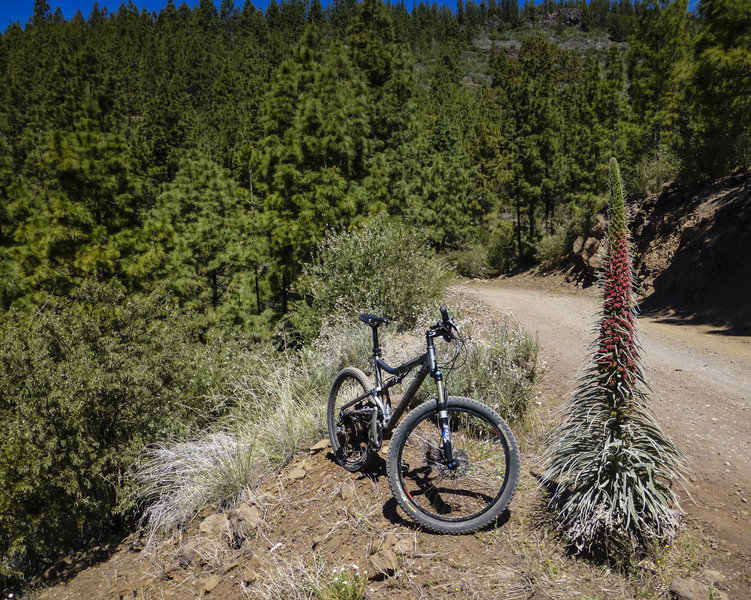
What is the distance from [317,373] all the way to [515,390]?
240 cm

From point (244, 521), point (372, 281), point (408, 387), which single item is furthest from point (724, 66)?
point (244, 521)

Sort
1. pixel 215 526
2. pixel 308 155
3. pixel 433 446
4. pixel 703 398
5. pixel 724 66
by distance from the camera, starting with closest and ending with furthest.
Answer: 1. pixel 433 446
2. pixel 215 526
3. pixel 703 398
4. pixel 724 66
5. pixel 308 155

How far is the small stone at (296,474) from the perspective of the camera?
4.10 m

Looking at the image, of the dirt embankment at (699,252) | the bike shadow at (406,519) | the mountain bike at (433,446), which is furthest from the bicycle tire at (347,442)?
the dirt embankment at (699,252)

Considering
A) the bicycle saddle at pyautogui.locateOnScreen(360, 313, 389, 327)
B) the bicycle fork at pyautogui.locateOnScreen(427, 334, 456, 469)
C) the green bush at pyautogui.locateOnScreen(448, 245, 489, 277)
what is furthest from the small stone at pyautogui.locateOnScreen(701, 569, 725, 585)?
the green bush at pyautogui.locateOnScreen(448, 245, 489, 277)

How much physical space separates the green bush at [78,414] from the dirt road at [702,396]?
15.4 ft

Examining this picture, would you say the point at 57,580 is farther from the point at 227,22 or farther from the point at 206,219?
the point at 227,22

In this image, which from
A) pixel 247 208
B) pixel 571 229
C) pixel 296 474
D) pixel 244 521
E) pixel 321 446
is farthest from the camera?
pixel 247 208

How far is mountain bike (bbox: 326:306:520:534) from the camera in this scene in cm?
292

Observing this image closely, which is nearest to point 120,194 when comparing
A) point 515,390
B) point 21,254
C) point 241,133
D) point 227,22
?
point 21,254

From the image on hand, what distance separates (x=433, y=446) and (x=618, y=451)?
46.3 inches

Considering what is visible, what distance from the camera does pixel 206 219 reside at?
16.1 meters

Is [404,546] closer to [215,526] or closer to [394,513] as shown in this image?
[394,513]

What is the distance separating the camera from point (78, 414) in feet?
16.8
